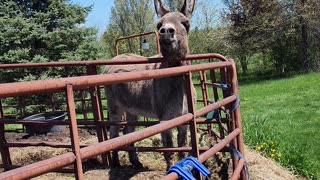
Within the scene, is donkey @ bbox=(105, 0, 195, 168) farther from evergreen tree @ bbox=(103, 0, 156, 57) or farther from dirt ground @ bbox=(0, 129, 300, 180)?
evergreen tree @ bbox=(103, 0, 156, 57)

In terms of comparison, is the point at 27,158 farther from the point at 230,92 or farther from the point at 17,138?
the point at 230,92

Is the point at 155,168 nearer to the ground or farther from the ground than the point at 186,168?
nearer to the ground

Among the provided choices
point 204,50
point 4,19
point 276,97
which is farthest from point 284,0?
point 4,19

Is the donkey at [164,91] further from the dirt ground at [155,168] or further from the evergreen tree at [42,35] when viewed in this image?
the evergreen tree at [42,35]

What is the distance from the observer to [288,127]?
866 cm

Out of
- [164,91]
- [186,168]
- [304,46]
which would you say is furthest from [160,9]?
[304,46]

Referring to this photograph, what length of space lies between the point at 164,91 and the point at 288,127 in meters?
4.76

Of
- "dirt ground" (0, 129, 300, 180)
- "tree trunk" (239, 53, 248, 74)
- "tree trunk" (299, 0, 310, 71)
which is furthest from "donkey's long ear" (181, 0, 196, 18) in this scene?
"tree trunk" (239, 53, 248, 74)

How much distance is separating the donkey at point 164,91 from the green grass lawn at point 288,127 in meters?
1.99

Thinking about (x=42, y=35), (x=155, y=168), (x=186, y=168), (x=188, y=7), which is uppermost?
(x=42, y=35)

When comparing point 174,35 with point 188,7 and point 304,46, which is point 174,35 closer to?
point 188,7

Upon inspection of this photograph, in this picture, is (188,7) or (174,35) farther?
(188,7)

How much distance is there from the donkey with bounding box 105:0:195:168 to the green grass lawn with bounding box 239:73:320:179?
1.99 m

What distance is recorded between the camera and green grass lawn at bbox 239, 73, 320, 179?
5926 millimetres
